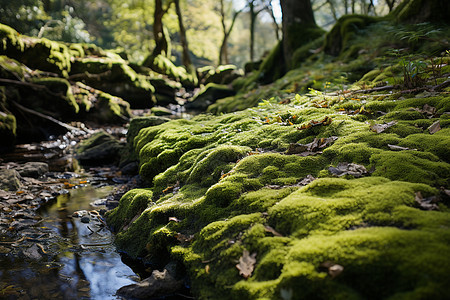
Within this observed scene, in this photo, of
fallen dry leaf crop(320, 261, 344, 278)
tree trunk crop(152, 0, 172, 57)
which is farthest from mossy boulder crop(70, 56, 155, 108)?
fallen dry leaf crop(320, 261, 344, 278)

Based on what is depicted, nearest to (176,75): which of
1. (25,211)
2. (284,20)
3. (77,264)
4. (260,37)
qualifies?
(284,20)

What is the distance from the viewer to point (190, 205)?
10.3 feet

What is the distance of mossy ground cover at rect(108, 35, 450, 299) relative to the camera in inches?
66.1

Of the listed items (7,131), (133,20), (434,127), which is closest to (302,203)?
(434,127)

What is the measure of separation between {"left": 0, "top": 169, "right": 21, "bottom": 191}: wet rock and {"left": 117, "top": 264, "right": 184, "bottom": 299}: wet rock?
166 inches

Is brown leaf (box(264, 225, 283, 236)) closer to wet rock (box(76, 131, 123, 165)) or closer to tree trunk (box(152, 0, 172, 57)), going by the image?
wet rock (box(76, 131, 123, 165))

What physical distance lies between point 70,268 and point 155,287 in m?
1.18

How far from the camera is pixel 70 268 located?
121 inches

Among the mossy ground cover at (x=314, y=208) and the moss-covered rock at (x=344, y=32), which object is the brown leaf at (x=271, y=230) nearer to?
the mossy ground cover at (x=314, y=208)

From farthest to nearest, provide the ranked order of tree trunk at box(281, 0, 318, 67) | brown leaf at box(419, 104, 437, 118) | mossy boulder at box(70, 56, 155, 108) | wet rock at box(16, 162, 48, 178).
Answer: mossy boulder at box(70, 56, 155, 108), tree trunk at box(281, 0, 318, 67), wet rock at box(16, 162, 48, 178), brown leaf at box(419, 104, 437, 118)

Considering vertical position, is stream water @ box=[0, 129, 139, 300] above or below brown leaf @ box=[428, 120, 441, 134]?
below

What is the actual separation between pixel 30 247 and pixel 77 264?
2.59 feet

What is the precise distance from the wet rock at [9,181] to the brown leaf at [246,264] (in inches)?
205

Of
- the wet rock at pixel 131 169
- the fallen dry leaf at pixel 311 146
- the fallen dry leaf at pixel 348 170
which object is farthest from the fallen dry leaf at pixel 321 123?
the wet rock at pixel 131 169
